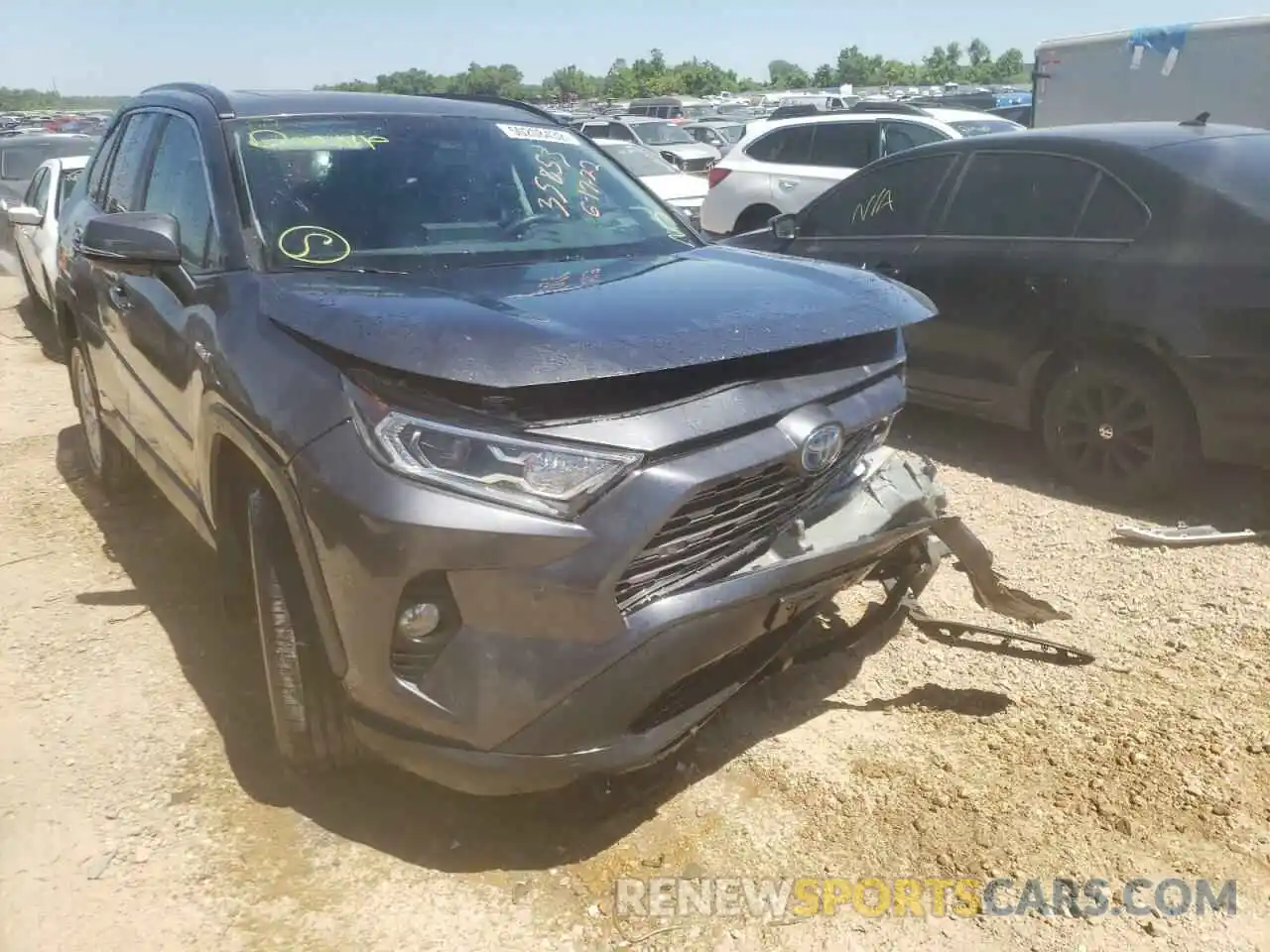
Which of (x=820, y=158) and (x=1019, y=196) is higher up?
(x=1019, y=196)

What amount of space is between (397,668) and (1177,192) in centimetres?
402

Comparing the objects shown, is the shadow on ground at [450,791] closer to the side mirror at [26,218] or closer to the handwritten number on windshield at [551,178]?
the handwritten number on windshield at [551,178]

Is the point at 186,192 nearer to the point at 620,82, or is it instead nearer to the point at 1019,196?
the point at 1019,196

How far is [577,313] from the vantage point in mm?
2586

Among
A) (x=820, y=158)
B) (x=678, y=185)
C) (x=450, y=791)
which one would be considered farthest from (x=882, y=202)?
(x=678, y=185)

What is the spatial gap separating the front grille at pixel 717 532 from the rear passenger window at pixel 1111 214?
9.78 feet

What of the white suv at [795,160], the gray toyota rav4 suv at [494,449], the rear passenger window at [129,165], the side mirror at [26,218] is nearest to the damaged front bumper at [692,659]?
the gray toyota rav4 suv at [494,449]

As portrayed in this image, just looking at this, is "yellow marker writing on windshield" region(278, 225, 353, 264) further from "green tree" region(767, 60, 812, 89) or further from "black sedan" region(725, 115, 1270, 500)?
"green tree" region(767, 60, 812, 89)

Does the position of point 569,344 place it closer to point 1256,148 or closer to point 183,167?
point 183,167

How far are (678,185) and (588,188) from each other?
9.59m

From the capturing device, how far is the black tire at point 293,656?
2.69m

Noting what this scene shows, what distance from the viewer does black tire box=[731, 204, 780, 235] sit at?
35.1ft

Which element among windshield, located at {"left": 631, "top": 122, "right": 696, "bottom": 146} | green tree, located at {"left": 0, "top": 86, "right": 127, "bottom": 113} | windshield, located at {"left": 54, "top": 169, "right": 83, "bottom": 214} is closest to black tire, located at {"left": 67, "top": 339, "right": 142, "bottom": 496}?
windshield, located at {"left": 54, "top": 169, "right": 83, "bottom": 214}

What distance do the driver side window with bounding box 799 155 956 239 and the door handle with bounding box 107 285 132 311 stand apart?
155 inches
